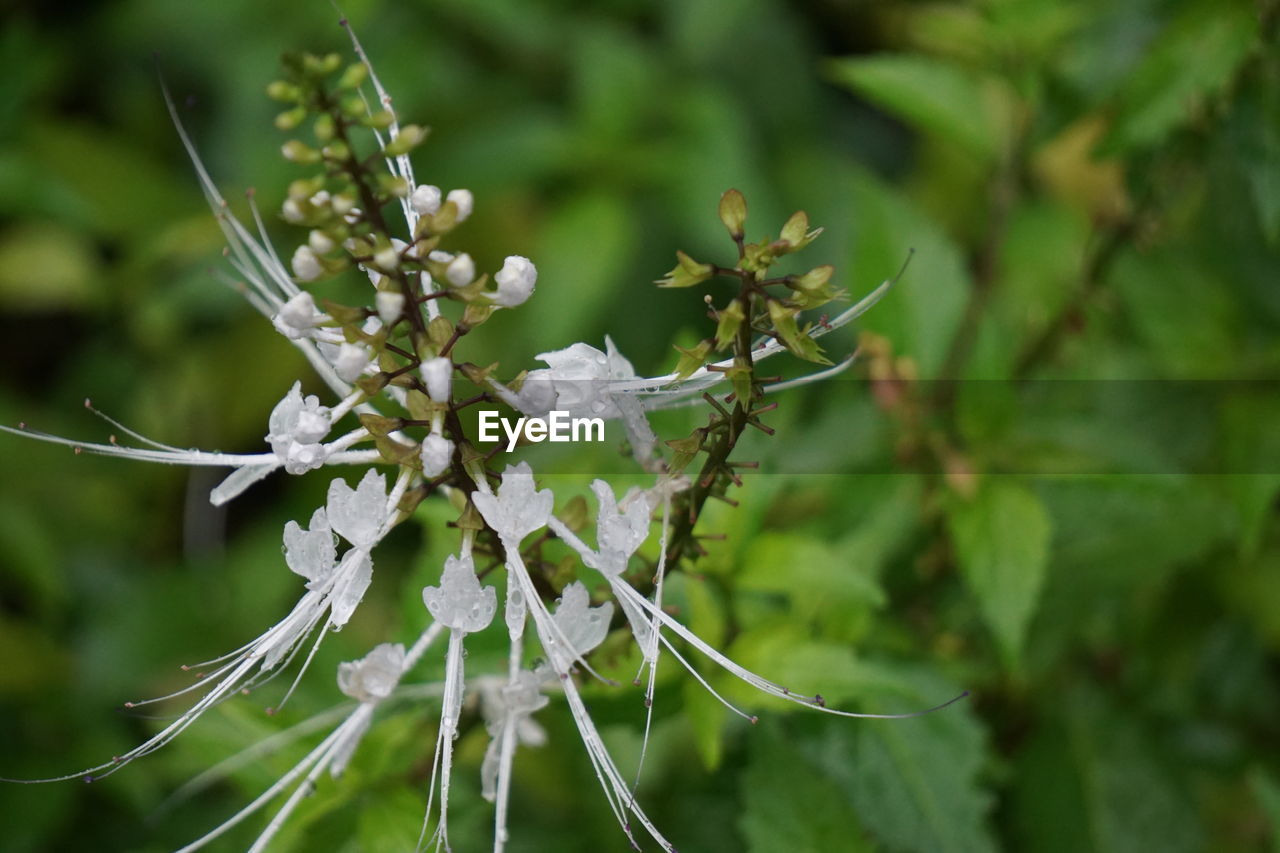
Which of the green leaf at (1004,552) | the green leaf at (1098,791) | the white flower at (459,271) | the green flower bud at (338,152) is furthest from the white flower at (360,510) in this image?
the green leaf at (1098,791)

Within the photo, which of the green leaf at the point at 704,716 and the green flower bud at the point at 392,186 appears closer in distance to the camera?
the green flower bud at the point at 392,186

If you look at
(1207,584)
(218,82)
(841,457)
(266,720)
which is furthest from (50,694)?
(1207,584)

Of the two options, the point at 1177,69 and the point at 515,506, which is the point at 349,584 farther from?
the point at 1177,69

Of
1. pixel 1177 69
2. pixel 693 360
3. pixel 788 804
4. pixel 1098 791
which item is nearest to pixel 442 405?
pixel 693 360

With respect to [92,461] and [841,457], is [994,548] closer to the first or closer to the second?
[841,457]

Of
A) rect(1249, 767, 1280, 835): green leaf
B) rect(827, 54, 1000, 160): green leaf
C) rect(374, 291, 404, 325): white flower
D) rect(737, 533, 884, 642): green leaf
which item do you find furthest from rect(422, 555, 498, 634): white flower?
rect(827, 54, 1000, 160): green leaf

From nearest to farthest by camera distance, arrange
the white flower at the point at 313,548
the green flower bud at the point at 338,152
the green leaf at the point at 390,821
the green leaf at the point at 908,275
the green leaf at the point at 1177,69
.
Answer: the green flower bud at the point at 338,152, the white flower at the point at 313,548, the green leaf at the point at 390,821, the green leaf at the point at 1177,69, the green leaf at the point at 908,275

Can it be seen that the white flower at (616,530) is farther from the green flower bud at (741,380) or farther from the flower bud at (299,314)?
the flower bud at (299,314)
